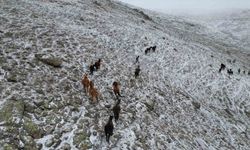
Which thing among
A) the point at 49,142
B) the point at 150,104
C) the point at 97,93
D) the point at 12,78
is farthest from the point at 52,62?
the point at 49,142

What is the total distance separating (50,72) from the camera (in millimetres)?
19938

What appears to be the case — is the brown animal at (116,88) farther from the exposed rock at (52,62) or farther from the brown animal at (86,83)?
the exposed rock at (52,62)

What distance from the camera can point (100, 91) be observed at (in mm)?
20438

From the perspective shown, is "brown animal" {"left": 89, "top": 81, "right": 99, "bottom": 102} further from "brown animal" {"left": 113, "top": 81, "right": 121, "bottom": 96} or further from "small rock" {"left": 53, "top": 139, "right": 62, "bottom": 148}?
"small rock" {"left": 53, "top": 139, "right": 62, "bottom": 148}

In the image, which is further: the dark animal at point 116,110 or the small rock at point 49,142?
the dark animal at point 116,110

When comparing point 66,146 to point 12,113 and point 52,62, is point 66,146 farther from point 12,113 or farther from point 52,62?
point 52,62

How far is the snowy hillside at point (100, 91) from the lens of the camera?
15.7 meters

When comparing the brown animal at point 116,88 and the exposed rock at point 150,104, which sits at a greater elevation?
the brown animal at point 116,88

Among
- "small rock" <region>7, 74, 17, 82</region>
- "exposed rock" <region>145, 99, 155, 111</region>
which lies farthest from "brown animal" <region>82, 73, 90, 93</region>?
"exposed rock" <region>145, 99, 155, 111</region>

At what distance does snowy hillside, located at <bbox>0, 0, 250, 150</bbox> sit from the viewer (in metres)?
15.7

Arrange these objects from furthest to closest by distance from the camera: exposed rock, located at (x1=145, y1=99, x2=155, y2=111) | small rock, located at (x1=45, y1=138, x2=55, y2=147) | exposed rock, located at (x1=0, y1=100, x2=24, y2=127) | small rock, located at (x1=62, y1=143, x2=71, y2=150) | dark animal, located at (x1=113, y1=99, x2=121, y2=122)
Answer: exposed rock, located at (x1=145, y1=99, x2=155, y2=111), dark animal, located at (x1=113, y1=99, x2=121, y2=122), exposed rock, located at (x1=0, y1=100, x2=24, y2=127), small rock, located at (x1=62, y1=143, x2=71, y2=150), small rock, located at (x1=45, y1=138, x2=55, y2=147)

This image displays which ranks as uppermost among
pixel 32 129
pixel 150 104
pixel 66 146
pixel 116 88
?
pixel 116 88

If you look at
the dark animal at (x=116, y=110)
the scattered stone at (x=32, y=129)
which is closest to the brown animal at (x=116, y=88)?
the dark animal at (x=116, y=110)

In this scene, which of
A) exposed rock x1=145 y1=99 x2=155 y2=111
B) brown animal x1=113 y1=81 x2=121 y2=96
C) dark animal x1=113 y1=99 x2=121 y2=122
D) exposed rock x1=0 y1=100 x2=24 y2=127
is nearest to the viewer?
exposed rock x1=0 y1=100 x2=24 y2=127
